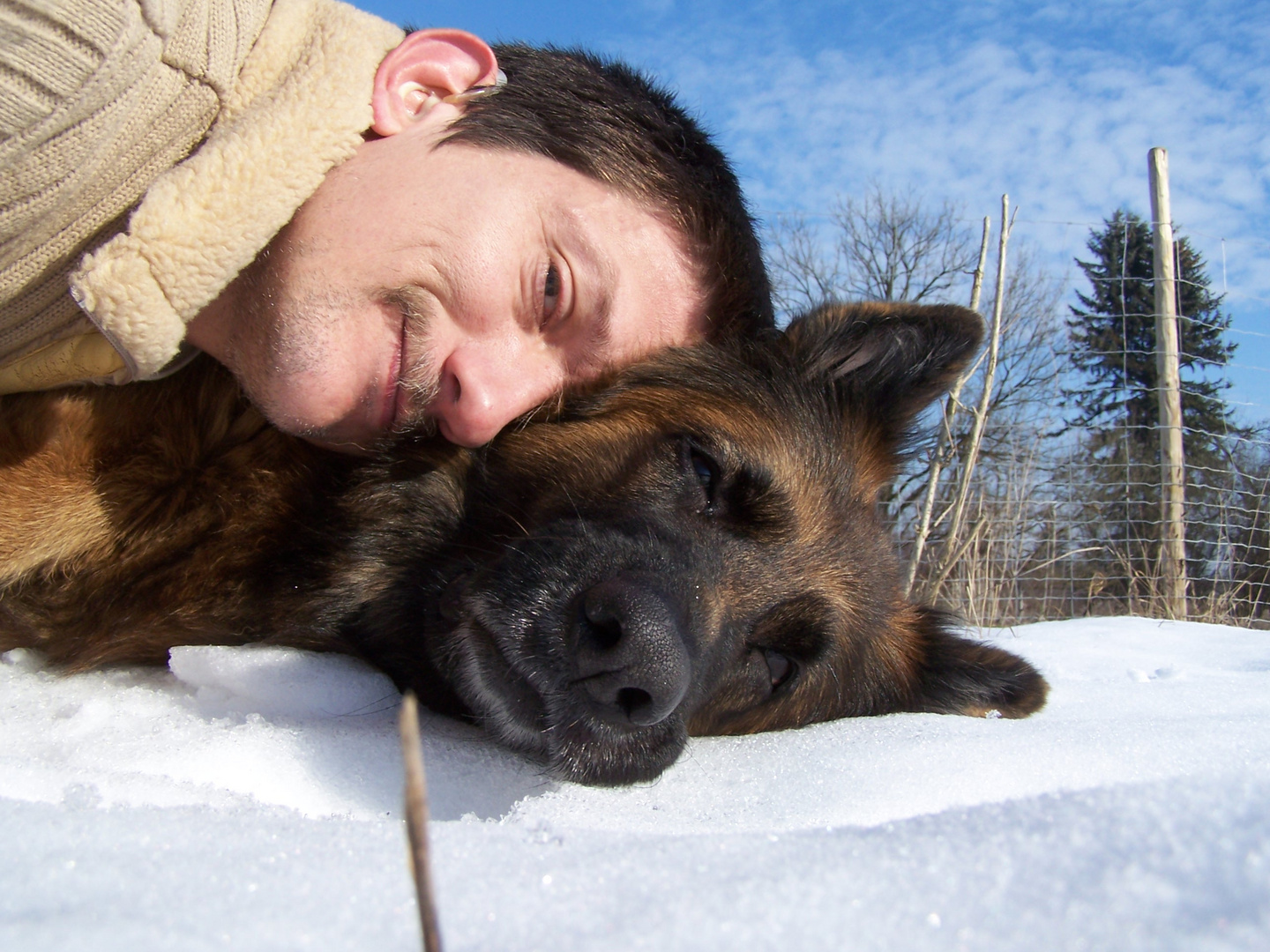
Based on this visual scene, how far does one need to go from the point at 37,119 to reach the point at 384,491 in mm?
1041

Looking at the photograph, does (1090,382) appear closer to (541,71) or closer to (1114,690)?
(1114,690)

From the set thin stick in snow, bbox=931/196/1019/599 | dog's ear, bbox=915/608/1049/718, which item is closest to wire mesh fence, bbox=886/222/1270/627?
thin stick in snow, bbox=931/196/1019/599

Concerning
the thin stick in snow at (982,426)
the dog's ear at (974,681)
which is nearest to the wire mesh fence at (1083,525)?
the thin stick in snow at (982,426)

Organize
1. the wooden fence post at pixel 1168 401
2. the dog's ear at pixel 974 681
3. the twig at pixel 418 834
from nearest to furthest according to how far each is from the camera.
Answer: the twig at pixel 418 834
the dog's ear at pixel 974 681
the wooden fence post at pixel 1168 401

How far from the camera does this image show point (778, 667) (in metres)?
2.17

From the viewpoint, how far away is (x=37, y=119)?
160cm

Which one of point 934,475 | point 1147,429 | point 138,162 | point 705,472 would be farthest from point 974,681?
point 1147,429

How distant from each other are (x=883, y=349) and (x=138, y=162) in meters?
2.00

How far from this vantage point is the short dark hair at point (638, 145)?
213 centimetres

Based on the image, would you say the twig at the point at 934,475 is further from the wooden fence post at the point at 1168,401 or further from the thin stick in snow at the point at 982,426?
the wooden fence post at the point at 1168,401

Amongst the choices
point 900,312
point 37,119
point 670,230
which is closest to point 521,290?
point 670,230

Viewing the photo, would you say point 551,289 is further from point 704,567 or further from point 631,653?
point 631,653

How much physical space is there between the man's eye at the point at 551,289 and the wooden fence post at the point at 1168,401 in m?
7.69

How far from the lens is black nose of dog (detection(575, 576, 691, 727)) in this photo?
150 cm
